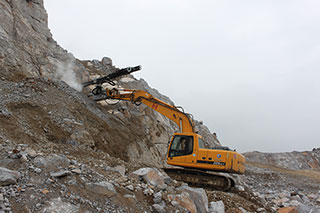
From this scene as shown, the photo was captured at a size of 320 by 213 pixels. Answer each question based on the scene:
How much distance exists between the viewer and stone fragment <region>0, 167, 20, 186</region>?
12.4 ft

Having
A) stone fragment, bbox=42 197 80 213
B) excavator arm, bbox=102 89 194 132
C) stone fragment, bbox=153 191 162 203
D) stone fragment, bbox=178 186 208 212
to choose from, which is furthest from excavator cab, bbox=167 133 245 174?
stone fragment, bbox=42 197 80 213

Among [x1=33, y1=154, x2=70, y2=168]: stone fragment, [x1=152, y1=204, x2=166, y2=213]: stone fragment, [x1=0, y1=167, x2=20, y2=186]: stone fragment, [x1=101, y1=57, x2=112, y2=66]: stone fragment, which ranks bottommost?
[x1=152, y1=204, x2=166, y2=213]: stone fragment

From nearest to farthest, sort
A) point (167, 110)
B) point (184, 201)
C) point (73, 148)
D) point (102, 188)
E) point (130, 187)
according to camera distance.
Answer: point (102, 188)
point (130, 187)
point (184, 201)
point (73, 148)
point (167, 110)

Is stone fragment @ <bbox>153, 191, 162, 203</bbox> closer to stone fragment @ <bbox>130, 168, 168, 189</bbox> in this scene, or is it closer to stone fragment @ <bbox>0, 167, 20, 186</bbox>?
stone fragment @ <bbox>130, 168, 168, 189</bbox>

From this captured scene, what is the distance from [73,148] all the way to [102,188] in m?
3.49

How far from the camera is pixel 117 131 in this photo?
47.3 ft

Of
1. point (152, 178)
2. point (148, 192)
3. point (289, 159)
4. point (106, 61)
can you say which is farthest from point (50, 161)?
point (289, 159)

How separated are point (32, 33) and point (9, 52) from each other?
197 inches

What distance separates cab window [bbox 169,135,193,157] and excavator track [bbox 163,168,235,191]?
2.79 feet

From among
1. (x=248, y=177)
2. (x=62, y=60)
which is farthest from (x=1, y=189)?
(x=248, y=177)

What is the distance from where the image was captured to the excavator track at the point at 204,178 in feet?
34.2

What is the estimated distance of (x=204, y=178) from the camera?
10.7 meters

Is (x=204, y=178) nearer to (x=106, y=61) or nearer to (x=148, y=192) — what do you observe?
(x=148, y=192)

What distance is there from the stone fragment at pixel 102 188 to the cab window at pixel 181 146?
6360 millimetres
